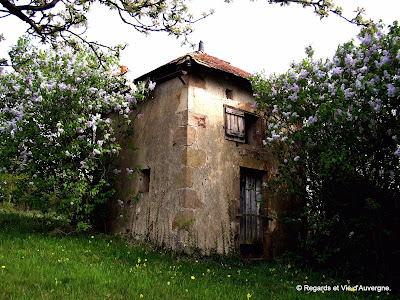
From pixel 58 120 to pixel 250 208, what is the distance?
5369 mm

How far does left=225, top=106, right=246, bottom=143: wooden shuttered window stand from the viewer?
9.11 metres

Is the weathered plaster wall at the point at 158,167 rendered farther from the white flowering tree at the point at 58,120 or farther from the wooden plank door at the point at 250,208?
the wooden plank door at the point at 250,208

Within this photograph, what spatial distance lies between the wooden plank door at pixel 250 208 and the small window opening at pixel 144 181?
2482 millimetres

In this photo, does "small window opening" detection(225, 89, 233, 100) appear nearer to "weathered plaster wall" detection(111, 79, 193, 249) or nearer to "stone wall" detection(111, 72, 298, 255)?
"stone wall" detection(111, 72, 298, 255)

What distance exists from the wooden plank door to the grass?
86 cm

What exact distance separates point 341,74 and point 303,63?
1.04 meters

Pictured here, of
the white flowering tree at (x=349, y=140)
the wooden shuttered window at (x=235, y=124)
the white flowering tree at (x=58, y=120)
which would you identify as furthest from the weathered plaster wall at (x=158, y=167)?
the white flowering tree at (x=349, y=140)

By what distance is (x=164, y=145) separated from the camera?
8.80m

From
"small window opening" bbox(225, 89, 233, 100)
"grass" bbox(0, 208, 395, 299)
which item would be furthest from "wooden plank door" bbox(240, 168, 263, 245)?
"small window opening" bbox(225, 89, 233, 100)

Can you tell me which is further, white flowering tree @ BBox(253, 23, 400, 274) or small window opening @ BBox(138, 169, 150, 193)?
small window opening @ BBox(138, 169, 150, 193)

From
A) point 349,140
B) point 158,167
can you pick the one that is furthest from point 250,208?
point 349,140

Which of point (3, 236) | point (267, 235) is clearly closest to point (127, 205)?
point (3, 236)

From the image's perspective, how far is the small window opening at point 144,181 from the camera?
30.5 feet

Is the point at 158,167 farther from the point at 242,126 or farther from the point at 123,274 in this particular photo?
the point at 123,274
